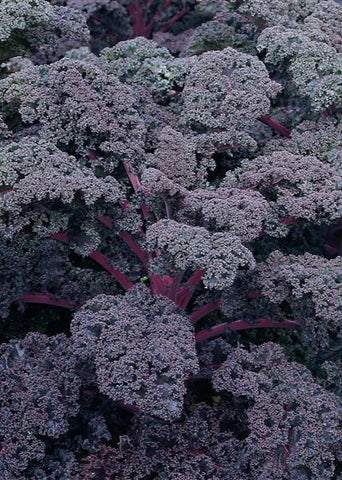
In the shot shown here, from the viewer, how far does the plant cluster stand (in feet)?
7.86

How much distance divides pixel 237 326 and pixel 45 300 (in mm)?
910

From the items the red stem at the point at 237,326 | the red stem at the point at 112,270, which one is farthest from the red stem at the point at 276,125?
the red stem at the point at 112,270

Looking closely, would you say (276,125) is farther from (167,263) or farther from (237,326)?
(167,263)

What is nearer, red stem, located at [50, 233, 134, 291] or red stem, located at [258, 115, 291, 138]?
red stem, located at [50, 233, 134, 291]

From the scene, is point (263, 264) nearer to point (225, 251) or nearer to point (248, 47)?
point (225, 251)

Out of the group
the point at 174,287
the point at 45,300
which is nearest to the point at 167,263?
the point at 174,287

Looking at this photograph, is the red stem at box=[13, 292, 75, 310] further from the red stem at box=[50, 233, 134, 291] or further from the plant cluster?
the red stem at box=[50, 233, 134, 291]

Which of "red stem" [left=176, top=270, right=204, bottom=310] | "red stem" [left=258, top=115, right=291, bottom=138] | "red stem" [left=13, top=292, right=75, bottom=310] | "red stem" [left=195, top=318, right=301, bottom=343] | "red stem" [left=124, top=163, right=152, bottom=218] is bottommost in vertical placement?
"red stem" [left=13, top=292, right=75, bottom=310]

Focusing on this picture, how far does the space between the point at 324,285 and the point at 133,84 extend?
56.7 inches

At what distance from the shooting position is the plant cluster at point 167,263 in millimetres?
2396

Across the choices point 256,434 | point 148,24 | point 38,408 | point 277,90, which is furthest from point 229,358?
point 148,24

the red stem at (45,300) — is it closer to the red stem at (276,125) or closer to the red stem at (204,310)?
the red stem at (204,310)

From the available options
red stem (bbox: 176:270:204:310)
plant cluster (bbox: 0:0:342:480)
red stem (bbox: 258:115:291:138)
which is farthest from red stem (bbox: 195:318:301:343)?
red stem (bbox: 258:115:291:138)

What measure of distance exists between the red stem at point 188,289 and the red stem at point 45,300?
0.50 metres
